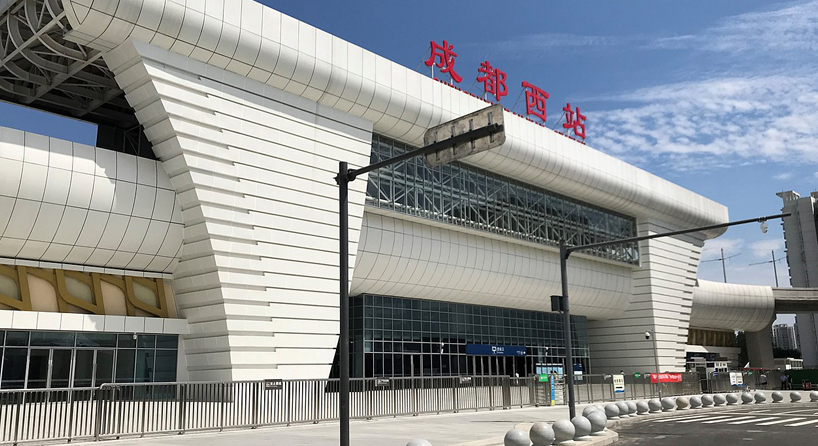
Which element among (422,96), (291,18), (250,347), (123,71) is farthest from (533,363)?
(123,71)

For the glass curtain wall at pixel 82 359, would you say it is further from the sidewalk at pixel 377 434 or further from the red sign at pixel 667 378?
→ the red sign at pixel 667 378

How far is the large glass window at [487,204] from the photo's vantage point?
3453cm

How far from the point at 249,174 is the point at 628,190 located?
29.9 meters

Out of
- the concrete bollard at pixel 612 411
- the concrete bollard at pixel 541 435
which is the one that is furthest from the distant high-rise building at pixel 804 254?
the concrete bollard at pixel 541 435

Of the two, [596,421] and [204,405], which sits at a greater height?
[204,405]

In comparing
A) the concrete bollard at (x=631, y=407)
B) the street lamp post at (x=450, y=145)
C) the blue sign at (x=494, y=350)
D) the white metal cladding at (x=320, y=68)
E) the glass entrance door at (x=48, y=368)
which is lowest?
the concrete bollard at (x=631, y=407)

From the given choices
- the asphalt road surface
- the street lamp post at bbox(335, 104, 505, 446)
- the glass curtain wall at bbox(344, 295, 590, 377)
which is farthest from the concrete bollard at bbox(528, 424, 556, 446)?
the glass curtain wall at bbox(344, 295, 590, 377)

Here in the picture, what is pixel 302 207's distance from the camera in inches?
1144

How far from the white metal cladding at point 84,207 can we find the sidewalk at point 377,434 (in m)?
9.97

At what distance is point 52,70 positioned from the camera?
1081 inches

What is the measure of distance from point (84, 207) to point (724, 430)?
22.8m

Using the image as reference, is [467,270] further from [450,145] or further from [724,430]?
[450,145]

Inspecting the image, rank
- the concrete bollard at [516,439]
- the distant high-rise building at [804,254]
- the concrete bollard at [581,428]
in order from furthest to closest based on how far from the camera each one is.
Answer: the distant high-rise building at [804,254]
the concrete bollard at [581,428]
the concrete bollard at [516,439]

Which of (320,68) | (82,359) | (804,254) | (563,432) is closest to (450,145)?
(563,432)
